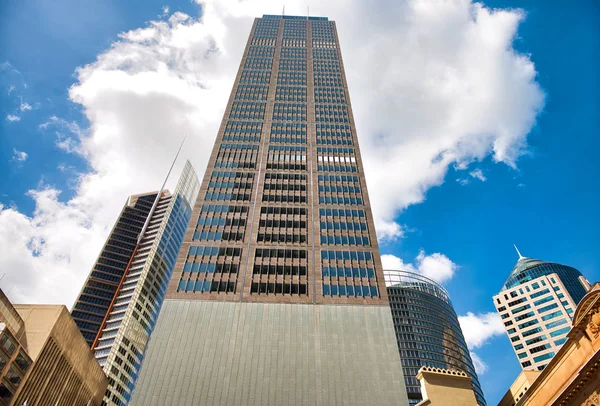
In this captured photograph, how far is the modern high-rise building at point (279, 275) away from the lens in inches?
2074

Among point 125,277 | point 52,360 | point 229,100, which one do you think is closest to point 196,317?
point 52,360

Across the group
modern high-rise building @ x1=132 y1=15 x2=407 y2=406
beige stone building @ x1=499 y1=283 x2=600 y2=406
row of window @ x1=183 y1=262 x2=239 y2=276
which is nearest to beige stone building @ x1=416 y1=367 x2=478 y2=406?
beige stone building @ x1=499 y1=283 x2=600 y2=406

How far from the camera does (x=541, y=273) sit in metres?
142

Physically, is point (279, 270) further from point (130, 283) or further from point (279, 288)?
point (130, 283)

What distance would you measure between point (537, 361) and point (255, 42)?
5425 inches

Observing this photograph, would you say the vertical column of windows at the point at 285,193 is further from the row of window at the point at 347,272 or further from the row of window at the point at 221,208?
the row of window at the point at 221,208

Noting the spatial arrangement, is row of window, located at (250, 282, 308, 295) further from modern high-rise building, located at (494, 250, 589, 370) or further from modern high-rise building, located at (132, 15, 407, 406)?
modern high-rise building, located at (494, 250, 589, 370)

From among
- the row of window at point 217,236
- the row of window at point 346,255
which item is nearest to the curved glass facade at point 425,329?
the row of window at point 346,255

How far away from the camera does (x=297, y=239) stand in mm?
75625

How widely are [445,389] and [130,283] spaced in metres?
130

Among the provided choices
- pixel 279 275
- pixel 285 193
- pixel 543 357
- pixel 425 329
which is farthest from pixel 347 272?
pixel 543 357

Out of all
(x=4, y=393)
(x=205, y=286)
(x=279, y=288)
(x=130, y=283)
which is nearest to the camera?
(x=4, y=393)

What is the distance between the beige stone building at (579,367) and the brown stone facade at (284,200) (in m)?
33.1

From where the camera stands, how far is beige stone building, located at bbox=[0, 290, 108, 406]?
50.0m
